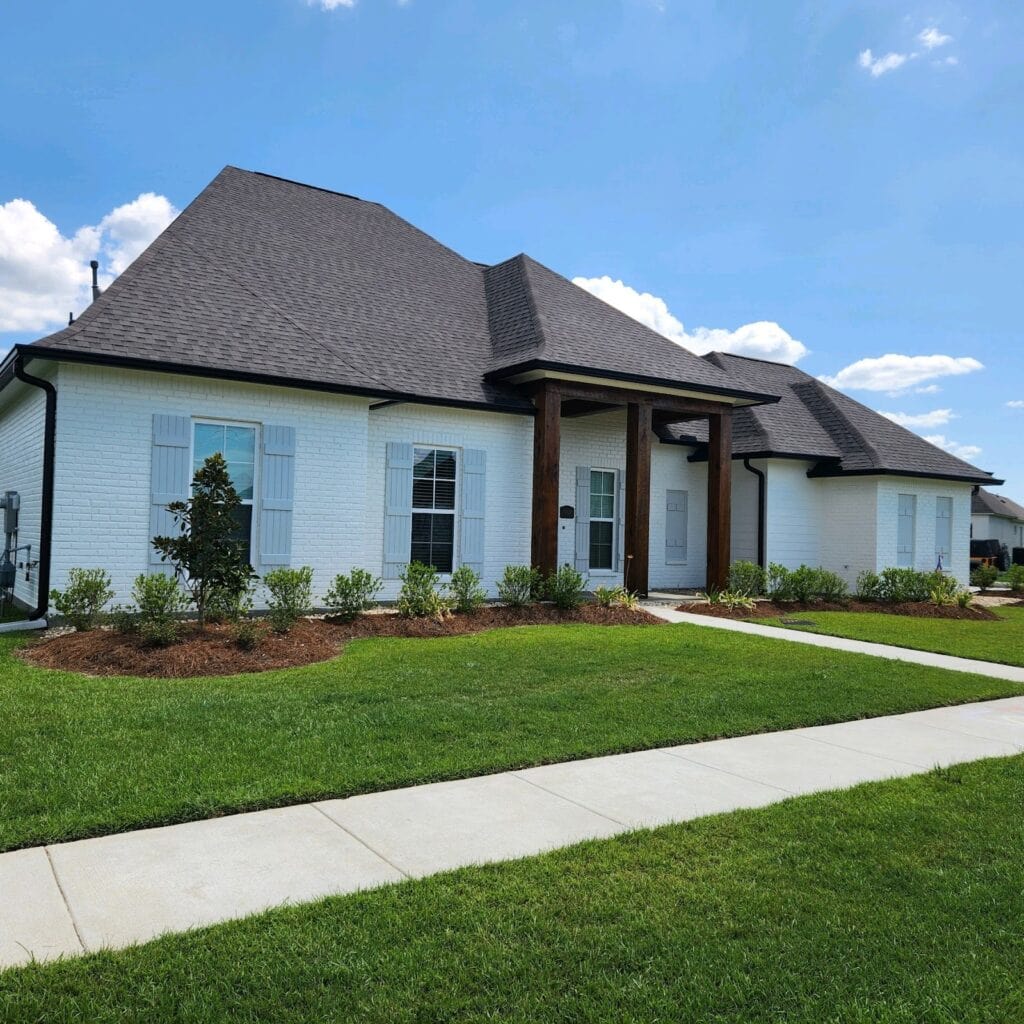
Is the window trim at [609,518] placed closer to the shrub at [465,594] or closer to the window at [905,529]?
the shrub at [465,594]

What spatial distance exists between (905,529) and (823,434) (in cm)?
282

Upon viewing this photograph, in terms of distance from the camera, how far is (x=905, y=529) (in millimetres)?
18828

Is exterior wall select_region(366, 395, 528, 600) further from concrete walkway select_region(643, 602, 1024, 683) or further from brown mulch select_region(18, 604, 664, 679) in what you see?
concrete walkway select_region(643, 602, 1024, 683)

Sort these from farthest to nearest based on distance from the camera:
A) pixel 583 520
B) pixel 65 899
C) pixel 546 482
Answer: pixel 583 520, pixel 546 482, pixel 65 899

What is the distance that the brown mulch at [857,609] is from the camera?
1415cm

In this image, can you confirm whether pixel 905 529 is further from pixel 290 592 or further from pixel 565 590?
pixel 290 592

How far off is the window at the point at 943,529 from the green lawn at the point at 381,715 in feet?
37.6

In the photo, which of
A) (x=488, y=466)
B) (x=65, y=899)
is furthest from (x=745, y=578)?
(x=65, y=899)

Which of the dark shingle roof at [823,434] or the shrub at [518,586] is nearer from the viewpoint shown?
the shrub at [518,586]

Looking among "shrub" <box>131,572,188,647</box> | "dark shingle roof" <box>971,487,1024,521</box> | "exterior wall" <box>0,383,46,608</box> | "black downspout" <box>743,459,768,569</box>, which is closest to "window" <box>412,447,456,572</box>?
"shrub" <box>131,572,188,647</box>

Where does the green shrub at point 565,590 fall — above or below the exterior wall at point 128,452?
below

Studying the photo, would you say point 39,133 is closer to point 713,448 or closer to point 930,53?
point 713,448

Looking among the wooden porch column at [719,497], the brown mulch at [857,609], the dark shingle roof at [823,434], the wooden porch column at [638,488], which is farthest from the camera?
the dark shingle roof at [823,434]

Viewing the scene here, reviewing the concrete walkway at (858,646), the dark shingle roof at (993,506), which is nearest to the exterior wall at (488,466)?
the concrete walkway at (858,646)
